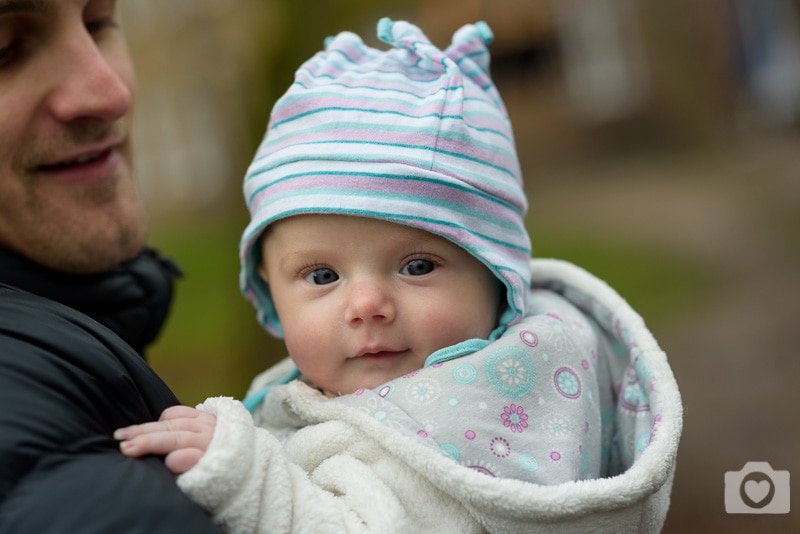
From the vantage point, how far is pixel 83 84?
2.19 meters

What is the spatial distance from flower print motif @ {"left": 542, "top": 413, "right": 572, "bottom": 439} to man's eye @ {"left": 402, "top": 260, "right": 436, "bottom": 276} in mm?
358

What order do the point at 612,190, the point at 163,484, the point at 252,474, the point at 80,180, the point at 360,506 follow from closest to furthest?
the point at 163,484, the point at 252,474, the point at 360,506, the point at 80,180, the point at 612,190

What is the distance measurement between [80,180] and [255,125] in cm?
331

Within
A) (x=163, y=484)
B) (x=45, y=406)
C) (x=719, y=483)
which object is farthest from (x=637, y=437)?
(x=719, y=483)

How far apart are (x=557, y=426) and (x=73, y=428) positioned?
863 mm

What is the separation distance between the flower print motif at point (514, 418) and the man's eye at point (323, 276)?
0.42 metres

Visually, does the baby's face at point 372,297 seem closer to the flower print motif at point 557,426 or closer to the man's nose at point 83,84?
the flower print motif at point 557,426

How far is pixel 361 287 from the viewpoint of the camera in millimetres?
1864

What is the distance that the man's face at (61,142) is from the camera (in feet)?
6.94

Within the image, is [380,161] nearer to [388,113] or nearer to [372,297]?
[388,113]

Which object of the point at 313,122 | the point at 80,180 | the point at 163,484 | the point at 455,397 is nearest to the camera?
the point at 163,484

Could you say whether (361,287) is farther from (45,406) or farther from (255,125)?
(255,125)

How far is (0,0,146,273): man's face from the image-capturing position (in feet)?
6.94

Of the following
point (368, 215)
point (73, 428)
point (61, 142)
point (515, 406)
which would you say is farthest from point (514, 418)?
point (61, 142)
